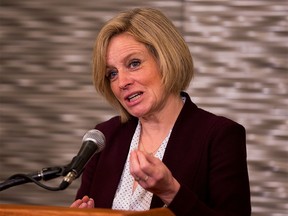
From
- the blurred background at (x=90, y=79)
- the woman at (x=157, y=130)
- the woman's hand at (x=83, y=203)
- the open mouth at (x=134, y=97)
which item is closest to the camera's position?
the woman's hand at (x=83, y=203)

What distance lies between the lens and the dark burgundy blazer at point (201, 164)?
2.12 m

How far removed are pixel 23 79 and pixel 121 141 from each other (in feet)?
4.41

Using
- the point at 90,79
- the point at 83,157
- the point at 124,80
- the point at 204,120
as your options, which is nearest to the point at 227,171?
the point at 204,120

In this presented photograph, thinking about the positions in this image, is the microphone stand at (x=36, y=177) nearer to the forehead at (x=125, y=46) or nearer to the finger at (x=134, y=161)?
the finger at (x=134, y=161)

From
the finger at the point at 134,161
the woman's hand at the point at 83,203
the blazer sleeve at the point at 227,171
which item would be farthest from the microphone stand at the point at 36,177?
the blazer sleeve at the point at 227,171

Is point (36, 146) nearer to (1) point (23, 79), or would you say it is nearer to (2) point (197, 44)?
(1) point (23, 79)

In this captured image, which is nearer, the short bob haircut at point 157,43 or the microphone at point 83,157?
the microphone at point 83,157

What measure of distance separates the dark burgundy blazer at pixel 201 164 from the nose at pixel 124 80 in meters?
0.22

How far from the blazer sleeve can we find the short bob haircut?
221 millimetres

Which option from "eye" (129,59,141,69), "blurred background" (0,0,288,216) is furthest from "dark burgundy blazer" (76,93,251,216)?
"blurred background" (0,0,288,216)

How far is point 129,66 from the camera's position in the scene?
7.52 feet

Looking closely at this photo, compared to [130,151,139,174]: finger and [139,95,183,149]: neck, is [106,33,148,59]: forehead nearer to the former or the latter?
[139,95,183,149]: neck

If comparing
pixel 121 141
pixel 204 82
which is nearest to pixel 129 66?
pixel 121 141

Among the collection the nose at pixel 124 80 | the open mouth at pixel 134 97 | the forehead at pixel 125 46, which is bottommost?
the open mouth at pixel 134 97
